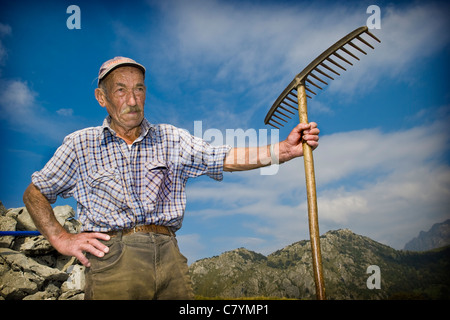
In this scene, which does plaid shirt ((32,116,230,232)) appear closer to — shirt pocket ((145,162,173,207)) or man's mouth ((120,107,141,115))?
shirt pocket ((145,162,173,207))

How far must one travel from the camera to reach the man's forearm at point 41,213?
123 inches

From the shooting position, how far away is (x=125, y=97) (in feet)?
11.1

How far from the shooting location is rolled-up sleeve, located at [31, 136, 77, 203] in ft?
10.3

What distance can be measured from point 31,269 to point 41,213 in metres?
8.59

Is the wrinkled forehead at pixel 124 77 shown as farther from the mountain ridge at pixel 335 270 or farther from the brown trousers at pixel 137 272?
the mountain ridge at pixel 335 270

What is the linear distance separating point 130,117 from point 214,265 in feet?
70.2

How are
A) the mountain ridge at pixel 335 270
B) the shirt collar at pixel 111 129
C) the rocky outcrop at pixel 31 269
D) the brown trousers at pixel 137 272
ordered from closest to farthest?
the brown trousers at pixel 137 272, the shirt collar at pixel 111 129, the rocky outcrop at pixel 31 269, the mountain ridge at pixel 335 270

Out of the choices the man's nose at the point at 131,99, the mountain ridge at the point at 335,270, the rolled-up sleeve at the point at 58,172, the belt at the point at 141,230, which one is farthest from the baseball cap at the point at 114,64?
the mountain ridge at the point at 335,270

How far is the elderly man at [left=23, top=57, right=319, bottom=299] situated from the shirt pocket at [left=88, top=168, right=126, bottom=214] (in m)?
0.01

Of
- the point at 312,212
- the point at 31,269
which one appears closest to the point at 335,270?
the point at 31,269

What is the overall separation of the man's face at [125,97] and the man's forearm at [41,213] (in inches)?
42.4
